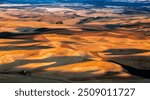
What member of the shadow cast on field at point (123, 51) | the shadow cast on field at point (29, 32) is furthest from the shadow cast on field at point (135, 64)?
the shadow cast on field at point (29, 32)

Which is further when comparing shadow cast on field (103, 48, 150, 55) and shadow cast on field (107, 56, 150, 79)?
shadow cast on field (103, 48, 150, 55)

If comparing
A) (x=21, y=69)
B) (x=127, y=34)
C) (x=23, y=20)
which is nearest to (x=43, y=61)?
(x=21, y=69)

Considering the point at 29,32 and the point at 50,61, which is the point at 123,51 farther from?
the point at 29,32

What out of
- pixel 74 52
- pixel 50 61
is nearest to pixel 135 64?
pixel 74 52

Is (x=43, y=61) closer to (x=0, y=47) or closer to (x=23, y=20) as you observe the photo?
(x=0, y=47)

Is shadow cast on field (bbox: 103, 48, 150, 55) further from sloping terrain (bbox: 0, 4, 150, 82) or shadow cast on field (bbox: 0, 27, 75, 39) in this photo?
shadow cast on field (bbox: 0, 27, 75, 39)

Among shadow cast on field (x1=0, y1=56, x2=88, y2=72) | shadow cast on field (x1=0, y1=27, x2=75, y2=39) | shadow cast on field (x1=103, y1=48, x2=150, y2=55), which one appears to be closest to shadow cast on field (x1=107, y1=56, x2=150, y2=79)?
shadow cast on field (x1=103, y1=48, x2=150, y2=55)

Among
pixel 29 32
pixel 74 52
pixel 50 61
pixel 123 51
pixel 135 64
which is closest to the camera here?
pixel 50 61

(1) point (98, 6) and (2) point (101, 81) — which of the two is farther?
(1) point (98, 6)

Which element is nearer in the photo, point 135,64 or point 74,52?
point 135,64

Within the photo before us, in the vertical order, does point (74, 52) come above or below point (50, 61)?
below

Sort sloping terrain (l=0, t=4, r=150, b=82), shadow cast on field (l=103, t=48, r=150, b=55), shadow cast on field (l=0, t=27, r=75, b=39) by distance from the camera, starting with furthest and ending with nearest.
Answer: shadow cast on field (l=0, t=27, r=75, b=39), shadow cast on field (l=103, t=48, r=150, b=55), sloping terrain (l=0, t=4, r=150, b=82)
